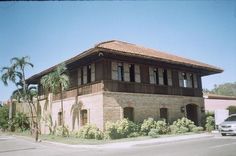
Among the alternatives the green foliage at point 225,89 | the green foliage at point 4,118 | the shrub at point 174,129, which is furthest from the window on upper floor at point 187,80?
the green foliage at point 225,89

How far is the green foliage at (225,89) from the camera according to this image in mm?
122062

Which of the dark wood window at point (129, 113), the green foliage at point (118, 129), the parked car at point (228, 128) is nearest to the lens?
the parked car at point (228, 128)

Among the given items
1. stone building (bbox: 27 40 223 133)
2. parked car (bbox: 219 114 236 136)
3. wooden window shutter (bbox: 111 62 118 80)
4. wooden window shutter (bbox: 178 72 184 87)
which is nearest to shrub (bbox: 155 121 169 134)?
stone building (bbox: 27 40 223 133)

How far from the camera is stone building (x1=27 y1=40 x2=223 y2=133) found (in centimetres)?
2097

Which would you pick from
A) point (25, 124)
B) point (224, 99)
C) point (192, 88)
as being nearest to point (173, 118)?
point (192, 88)

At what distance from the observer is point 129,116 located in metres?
22.5

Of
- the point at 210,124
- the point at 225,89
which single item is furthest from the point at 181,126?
the point at 225,89

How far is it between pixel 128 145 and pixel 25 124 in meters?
25.2

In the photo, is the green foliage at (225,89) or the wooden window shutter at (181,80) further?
the green foliage at (225,89)

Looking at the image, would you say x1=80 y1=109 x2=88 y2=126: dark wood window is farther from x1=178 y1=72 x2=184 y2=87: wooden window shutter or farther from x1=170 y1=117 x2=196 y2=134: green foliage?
x1=178 y1=72 x2=184 y2=87: wooden window shutter

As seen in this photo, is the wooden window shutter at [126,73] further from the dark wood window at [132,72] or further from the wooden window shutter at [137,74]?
the wooden window shutter at [137,74]

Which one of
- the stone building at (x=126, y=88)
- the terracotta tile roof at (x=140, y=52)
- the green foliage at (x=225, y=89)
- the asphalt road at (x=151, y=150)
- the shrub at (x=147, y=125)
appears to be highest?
the green foliage at (x=225, y=89)

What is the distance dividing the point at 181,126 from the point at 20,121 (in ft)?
74.7

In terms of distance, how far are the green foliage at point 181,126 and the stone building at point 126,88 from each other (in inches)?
45.7
